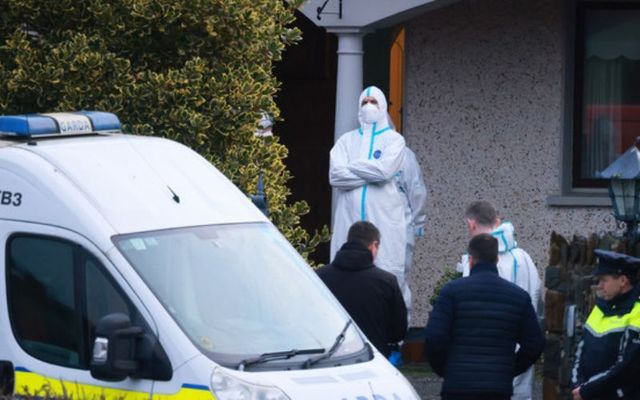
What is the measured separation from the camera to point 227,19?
430 inches

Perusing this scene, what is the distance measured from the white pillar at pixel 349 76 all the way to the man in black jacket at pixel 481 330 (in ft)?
16.5

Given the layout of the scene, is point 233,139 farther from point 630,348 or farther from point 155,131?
point 630,348

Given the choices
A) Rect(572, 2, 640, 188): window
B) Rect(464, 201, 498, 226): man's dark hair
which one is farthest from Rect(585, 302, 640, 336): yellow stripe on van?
Rect(572, 2, 640, 188): window

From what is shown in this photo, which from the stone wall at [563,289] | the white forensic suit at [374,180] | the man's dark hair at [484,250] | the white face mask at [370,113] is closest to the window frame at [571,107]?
the white forensic suit at [374,180]

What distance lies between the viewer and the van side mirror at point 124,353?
706 centimetres

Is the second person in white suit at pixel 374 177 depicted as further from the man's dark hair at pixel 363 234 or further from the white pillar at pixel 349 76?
the man's dark hair at pixel 363 234

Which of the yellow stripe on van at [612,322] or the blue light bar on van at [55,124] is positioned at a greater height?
the blue light bar on van at [55,124]

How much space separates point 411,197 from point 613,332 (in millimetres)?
5200

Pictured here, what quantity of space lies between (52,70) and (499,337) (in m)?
3.46

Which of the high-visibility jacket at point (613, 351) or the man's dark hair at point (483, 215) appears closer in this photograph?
the high-visibility jacket at point (613, 351)

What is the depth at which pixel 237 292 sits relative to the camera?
7.70 metres

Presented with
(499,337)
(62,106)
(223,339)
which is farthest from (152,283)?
(62,106)

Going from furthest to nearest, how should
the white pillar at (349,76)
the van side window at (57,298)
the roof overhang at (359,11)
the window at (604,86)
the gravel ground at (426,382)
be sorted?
the window at (604,86)
the white pillar at (349,76)
the roof overhang at (359,11)
the gravel ground at (426,382)
the van side window at (57,298)

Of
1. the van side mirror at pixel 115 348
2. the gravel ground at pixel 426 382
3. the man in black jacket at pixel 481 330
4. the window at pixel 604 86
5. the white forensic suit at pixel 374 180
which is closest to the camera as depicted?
the van side mirror at pixel 115 348
